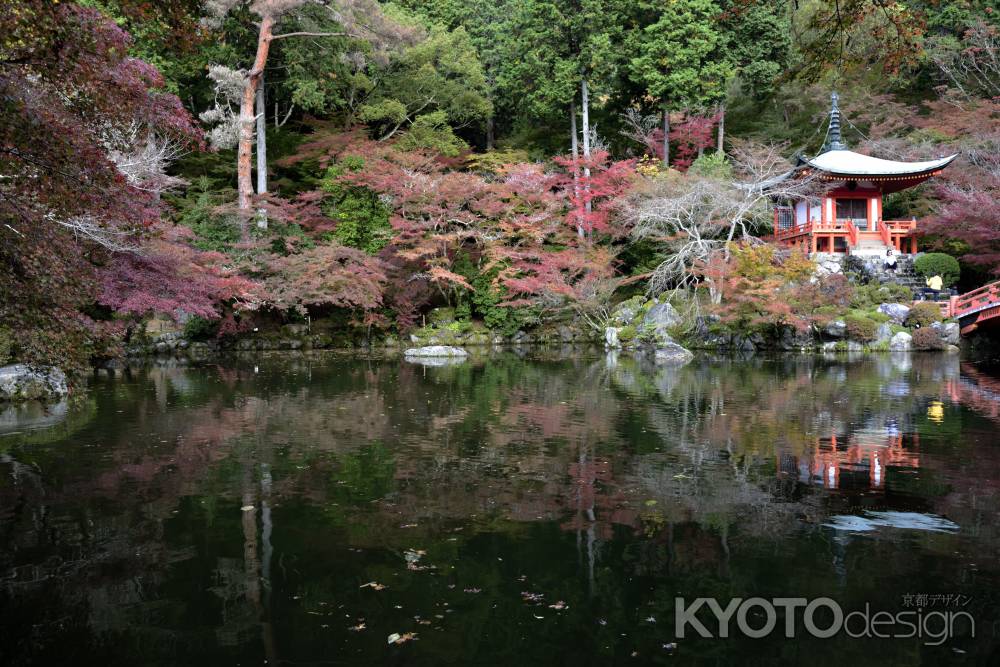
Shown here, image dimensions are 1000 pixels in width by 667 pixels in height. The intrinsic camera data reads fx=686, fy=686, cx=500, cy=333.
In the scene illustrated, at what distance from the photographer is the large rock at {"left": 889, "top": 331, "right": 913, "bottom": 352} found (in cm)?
1880

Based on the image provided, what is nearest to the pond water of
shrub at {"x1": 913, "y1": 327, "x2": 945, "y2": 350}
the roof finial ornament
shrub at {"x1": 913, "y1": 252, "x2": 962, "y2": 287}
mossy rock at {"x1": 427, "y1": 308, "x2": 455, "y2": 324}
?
shrub at {"x1": 913, "y1": 327, "x2": 945, "y2": 350}

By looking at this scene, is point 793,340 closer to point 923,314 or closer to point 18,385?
point 923,314

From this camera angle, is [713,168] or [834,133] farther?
[834,133]

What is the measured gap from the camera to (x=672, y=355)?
59.2ft

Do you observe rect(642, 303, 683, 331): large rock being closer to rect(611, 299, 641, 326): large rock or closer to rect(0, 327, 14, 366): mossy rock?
rect(611, 299, 641, 326): large rock

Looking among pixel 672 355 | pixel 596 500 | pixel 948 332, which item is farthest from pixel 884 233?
pixel 596 500

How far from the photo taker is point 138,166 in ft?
52.8

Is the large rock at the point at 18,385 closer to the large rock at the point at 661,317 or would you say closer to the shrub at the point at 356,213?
the shrub at the point at 356,213

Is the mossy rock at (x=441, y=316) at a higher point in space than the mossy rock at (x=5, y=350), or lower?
higher

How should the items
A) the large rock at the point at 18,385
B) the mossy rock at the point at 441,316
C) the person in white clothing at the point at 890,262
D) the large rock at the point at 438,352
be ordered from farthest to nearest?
the mossy rock at the point at 441,316, the person in white clothing at the point at 890,262, the large rock at the point at 438,352, the large rock at the point at 18,385

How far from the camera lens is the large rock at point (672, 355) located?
1739 cm

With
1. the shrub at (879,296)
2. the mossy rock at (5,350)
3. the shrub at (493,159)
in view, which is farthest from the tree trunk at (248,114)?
the shrub at (879,296)

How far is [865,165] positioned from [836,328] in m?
7.00

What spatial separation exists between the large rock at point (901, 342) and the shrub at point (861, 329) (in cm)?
47
